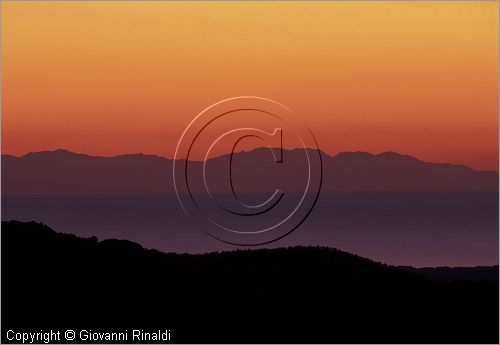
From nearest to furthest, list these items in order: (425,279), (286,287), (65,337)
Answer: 1. (65,337)
2. (286,287)
3. (425,279)

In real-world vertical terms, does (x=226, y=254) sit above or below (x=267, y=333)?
above

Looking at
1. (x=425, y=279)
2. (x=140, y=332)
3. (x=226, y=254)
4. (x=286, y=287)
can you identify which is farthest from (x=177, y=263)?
(x=425, y=279)

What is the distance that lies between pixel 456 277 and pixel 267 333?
8.94 m

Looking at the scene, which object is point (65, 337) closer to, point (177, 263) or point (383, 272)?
point (177, 263)

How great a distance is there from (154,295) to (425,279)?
10492 mm

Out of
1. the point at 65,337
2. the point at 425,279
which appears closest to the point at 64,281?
the point at 65,337

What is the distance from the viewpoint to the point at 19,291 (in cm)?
3061

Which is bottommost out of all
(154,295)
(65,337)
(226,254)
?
(65,337)

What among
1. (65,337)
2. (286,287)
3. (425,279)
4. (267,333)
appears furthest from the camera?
(425,279)

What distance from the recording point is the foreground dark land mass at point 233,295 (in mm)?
29359

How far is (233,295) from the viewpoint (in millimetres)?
31891

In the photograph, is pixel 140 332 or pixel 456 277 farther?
pixel 456 277

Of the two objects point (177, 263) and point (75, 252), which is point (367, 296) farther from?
point (75, 252)

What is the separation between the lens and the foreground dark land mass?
2936 centimetres
